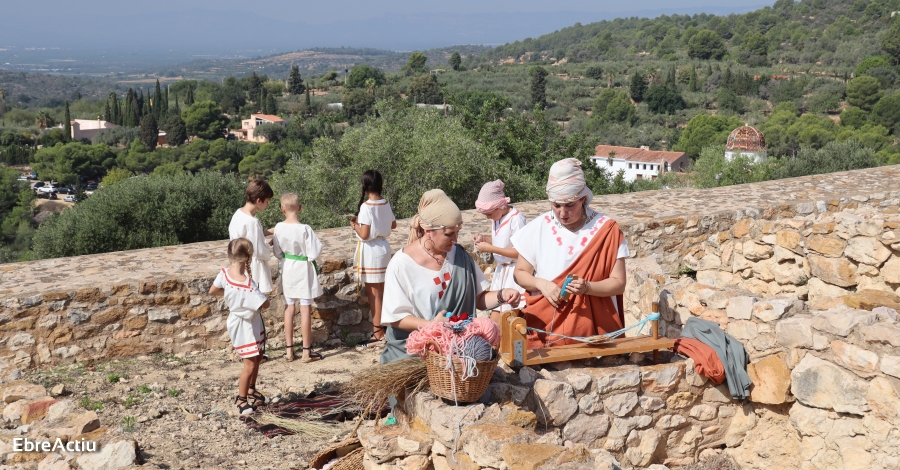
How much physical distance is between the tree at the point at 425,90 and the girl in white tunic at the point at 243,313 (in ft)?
322

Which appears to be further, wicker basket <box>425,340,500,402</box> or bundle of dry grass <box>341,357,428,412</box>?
bundle of dry grass <box>341,357,428,412</box>

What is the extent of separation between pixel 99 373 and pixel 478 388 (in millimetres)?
3856

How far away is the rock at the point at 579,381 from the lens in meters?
4.31

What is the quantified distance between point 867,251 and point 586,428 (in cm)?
369

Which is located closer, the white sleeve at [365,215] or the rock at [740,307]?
the rock at [740,307]

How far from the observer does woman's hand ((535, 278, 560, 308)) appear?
4.40m

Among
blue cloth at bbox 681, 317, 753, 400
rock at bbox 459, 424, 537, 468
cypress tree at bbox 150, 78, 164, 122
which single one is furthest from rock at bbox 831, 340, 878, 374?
cypress tree at bbox 150, 78, 164, 122

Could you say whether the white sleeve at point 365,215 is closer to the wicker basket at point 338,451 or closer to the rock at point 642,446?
the wicker basket at point 338,451

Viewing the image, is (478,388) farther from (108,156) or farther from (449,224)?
(108,156)

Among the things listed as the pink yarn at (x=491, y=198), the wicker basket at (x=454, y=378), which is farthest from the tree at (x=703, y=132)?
the wicker basket at (x=454, y=378)

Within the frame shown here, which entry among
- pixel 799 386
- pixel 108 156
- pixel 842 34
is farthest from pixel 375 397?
pixel 842 34

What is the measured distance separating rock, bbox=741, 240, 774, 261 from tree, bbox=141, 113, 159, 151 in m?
96.0

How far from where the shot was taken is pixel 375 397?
13.6 ft

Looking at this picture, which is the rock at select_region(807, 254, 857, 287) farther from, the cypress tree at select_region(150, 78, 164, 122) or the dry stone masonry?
the cypress tree at select_region(150, 78, 164, 122)
